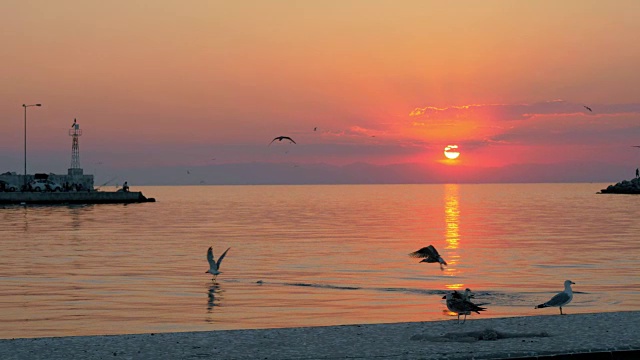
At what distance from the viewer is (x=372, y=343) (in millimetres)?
14914

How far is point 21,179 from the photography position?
172500mm

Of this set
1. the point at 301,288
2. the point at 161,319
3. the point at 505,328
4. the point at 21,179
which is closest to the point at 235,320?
the point at 161,319

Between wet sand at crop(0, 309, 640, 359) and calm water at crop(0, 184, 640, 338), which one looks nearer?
wet sand at crop(0, 309, 640, 359)

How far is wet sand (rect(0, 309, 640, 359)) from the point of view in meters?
13.9

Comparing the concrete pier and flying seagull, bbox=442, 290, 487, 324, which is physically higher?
the concrete pier

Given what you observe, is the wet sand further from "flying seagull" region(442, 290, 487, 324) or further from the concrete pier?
the concrete pier

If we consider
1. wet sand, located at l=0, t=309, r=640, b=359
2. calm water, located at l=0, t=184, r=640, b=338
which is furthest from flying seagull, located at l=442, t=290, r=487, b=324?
calm water, located at l=0, t=184, r=640, b=338

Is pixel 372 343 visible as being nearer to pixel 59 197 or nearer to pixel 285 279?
pixel 285 279

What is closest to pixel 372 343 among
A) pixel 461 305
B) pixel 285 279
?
pixel 461 305

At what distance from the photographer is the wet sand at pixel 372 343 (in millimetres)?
13875

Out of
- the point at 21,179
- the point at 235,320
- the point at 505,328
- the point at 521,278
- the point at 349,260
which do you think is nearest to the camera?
the point at 505,328

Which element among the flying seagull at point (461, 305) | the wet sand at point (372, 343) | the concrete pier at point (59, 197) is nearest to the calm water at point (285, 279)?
the flying seagull at point (461, 305)

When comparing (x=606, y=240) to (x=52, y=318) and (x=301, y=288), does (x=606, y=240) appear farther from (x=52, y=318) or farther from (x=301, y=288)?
(x=52, y=318)

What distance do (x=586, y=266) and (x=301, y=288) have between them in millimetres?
16300
